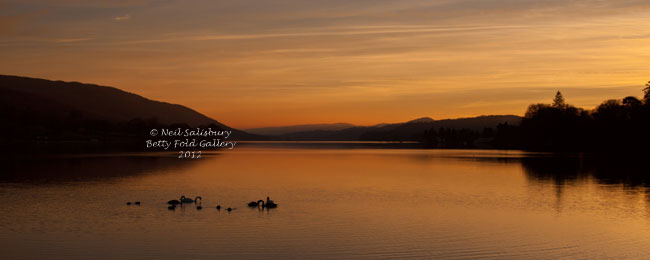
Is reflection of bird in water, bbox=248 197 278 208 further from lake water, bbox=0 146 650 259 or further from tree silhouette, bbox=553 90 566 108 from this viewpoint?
tree silhouette, bbox=553 90 566 108

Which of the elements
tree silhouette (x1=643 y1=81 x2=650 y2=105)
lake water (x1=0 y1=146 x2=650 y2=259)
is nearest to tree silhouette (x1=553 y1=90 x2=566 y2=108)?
tree silhouette (x1=643 y1=81 x2=650 y2=105)

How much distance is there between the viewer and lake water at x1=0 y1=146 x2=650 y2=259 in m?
23.8

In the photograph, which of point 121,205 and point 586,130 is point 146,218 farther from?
point 586,130

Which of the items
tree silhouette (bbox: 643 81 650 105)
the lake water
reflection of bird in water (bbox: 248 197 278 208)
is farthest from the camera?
tree silhouette (bbox: 643 81 650 105)

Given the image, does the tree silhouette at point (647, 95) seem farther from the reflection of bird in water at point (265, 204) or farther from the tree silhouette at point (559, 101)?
the reflection of bird in water at point (265, 204)

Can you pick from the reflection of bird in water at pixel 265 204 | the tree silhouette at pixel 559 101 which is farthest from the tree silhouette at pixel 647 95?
the reflection of bird in water at pixel 265 204

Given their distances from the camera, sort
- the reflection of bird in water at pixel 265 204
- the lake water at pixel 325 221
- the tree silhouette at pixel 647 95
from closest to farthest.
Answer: the lake water at pixel 325 221, the reflection of bird in water at pixel 265 204, the tree silhouette at pixel 647 95

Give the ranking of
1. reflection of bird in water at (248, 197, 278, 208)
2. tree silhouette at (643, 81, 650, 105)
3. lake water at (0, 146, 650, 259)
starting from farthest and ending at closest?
1. tree silhouette at (643, 81, 650, 105)
2. reflection of bird in water at (248, 197, 278, 208)
3. lake water at (0, 146, 650, 259)

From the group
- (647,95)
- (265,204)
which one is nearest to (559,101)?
(647,95)

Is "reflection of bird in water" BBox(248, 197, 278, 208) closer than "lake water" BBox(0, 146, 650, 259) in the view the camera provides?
No

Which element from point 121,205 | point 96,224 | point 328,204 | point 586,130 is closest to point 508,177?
point 328,204

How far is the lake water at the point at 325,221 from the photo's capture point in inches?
939

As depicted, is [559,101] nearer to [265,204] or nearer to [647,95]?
[647,95]

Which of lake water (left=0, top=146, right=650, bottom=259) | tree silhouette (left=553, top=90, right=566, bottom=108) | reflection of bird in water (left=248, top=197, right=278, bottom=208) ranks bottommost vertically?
lake water (left=0, top=146, right=650, bottom=259)
